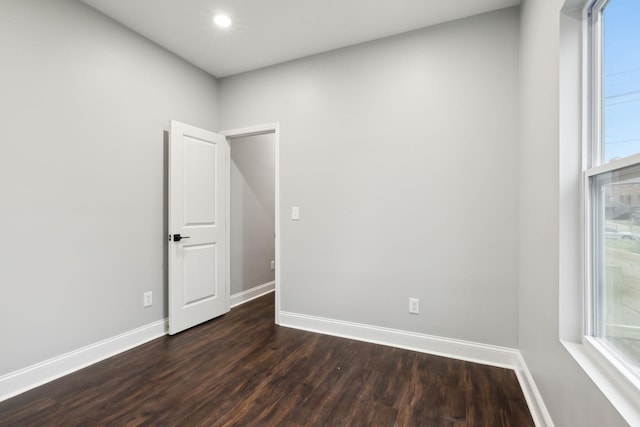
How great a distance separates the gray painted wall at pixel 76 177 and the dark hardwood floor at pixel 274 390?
0.42 m

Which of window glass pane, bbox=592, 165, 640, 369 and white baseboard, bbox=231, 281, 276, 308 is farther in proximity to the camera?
white baseboard, bbox=231, 281, 276, 308

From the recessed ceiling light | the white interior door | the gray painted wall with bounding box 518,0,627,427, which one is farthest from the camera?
the white interior door

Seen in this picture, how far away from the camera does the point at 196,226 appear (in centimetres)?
308

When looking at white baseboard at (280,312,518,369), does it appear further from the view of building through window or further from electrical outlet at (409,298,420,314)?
the view of building through window

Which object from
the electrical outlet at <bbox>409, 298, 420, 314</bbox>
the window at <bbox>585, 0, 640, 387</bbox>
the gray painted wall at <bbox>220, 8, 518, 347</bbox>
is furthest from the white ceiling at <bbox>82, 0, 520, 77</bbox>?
the electrical outlet at <bbox>409, 298, 420, 314</bbox>

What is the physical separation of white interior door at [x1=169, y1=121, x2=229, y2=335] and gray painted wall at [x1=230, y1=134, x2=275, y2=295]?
1.05 ft

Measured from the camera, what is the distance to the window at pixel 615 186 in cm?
99

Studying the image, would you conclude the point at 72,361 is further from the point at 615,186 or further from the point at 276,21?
the point at 615,186

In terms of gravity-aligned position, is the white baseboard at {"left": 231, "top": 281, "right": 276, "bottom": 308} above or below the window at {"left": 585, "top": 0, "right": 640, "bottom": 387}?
below

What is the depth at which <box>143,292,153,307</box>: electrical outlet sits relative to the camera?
2.76 metres

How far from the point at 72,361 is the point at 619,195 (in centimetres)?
341

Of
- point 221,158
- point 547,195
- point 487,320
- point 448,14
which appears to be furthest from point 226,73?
point 487,320

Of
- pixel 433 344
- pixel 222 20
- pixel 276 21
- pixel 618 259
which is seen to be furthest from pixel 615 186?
pixel 222 20

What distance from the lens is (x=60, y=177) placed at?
216 cm
